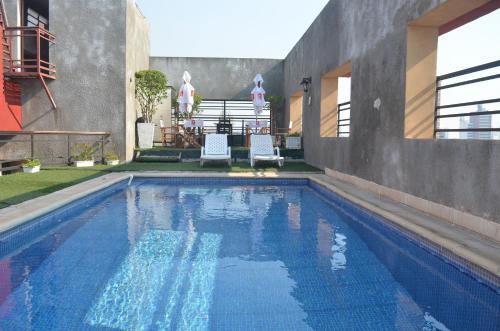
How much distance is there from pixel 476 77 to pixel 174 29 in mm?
14334

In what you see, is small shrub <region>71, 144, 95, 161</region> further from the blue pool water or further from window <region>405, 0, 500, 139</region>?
window <region>405, 0, 500, 139</region>

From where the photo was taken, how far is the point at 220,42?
1858cm

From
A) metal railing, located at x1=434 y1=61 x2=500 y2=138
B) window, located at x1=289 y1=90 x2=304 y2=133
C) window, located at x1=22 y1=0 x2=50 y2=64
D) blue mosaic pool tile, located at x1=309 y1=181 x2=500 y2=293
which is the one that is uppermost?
window, located at x1=22 y1=0 x2=50 y2=64

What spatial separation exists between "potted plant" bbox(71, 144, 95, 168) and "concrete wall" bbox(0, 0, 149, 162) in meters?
0.42

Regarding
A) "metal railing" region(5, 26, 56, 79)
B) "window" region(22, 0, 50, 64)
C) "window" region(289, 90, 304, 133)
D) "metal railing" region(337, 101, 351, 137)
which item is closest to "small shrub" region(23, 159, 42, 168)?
"metal railing" region(5, 26, 56, 79)

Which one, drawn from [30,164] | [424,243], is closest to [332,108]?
[424,243]

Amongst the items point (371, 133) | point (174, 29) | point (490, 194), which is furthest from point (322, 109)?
point (174, 29)

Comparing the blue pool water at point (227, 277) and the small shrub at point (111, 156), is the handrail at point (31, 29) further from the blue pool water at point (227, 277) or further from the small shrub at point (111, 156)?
the blue pool water at point (227, 277)

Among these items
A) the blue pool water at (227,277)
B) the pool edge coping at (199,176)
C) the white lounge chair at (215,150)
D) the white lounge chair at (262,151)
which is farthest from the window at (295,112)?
the blue pool water at (227,277)

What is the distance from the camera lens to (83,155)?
10844mm

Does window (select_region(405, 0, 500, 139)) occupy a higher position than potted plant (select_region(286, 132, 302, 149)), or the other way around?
window (select_region(405, 0, 500, 139))

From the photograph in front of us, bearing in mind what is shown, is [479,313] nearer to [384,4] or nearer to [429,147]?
[429,147]

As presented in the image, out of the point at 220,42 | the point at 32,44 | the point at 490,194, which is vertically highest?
the point at 220,42

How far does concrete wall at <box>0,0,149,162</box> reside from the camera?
11133mm
